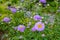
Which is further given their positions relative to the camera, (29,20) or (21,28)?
(29,20)

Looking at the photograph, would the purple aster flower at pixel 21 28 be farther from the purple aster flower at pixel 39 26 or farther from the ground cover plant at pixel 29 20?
the purple aster flower at pixel 39 26

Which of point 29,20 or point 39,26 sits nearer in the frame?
point 39,26

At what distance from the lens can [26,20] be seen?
2.91 meters

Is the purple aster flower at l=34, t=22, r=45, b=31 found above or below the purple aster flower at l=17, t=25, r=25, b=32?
above

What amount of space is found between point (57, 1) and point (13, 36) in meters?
0.94

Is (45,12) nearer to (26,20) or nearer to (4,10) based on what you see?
(26,20)

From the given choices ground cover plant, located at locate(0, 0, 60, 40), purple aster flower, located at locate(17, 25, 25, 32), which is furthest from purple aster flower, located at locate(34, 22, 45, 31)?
purple aster flower, located at locate(17, 25, 25, 32)

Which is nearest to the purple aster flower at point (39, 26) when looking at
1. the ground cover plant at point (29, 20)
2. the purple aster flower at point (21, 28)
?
the ground cover plant at point (29, 20)

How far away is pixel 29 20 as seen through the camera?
9.53 feet

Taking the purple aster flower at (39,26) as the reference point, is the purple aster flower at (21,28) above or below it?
below

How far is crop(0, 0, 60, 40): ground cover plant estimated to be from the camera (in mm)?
2650

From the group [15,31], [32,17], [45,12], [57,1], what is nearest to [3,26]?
[15,31]

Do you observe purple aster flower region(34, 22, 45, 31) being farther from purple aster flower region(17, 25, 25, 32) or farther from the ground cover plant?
purple aster flower region(17, 25, 25, 32)

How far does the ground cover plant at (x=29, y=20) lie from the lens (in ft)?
8.70
